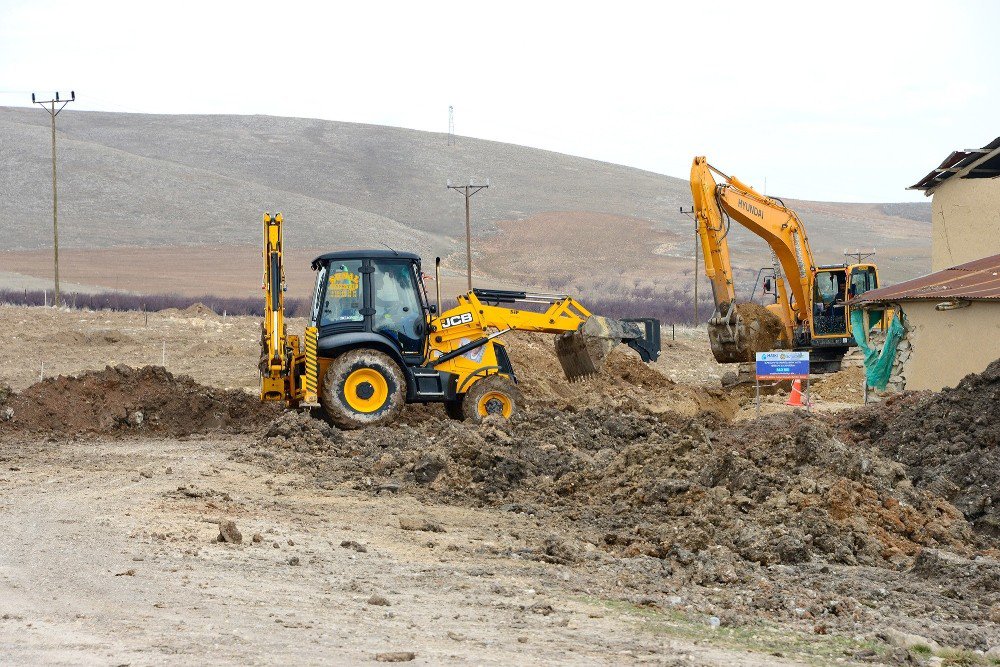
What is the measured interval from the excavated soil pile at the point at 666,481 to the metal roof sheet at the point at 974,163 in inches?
444

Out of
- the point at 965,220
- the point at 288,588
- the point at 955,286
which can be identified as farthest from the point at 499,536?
the point at 965,220

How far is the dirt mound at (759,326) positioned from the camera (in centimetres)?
2684

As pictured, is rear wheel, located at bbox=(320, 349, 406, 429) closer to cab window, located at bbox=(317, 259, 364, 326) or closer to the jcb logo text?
cab window, located at bbox=(317, 259, 364, 326)

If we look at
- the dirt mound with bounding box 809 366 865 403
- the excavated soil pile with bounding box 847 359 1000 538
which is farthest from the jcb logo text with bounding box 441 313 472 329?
the dirt mound with bounding box 809 366 865 403

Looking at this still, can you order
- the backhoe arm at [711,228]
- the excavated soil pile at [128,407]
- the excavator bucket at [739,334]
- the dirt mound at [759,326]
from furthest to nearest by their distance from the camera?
the dirt mound at [759,326] → the excavator bucket at [739,334] → the backhoe arm at [711,228] → the excavated soil pile at [128,407]

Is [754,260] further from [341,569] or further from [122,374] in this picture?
[341,569]

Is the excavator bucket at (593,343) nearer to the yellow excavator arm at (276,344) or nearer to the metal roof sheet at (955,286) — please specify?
the yellow excavator arm at (276,344)

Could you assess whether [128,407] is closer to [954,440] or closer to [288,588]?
[288,588]

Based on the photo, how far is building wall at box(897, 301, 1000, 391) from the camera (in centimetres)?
1998

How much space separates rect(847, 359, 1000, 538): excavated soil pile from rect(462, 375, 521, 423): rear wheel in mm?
4869

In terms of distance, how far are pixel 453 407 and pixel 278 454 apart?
3.88 m

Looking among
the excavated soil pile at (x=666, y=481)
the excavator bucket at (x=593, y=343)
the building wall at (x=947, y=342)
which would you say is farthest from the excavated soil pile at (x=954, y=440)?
the excavator bucket at (x=593, y=343)

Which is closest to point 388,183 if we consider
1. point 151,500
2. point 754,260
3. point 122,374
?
point 754,260

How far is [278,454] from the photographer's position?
51.5ft
